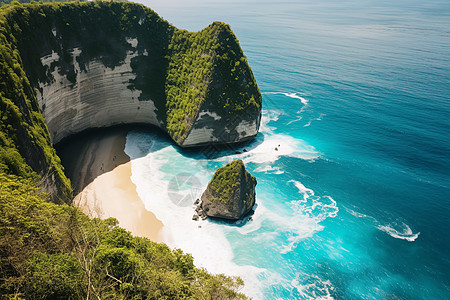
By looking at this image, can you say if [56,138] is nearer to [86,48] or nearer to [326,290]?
[86,48]

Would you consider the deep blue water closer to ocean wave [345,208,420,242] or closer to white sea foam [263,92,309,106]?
ocean wave [345,208,420,242]

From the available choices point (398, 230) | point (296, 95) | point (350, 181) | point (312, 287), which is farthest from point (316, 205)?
point (296, 95)

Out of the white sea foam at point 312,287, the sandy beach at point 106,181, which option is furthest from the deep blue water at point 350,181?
the sandy beach at point 106,181

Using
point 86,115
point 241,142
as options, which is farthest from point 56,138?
point 241,142

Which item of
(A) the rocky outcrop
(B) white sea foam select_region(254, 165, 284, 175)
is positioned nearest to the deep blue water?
(B) white sea foam select_region(254, 165, 284, 175)

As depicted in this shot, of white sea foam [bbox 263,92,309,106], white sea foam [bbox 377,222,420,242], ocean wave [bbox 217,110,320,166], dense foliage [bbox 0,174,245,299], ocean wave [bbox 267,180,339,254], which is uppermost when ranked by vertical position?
dense foliage [bbox 0,174,245,299]

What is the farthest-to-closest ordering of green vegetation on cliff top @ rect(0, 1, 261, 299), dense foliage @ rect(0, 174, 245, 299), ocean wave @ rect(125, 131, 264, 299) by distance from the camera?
ocean wave @ rect(125, 131, 264, 299) → green vegetation on cliff top @ rect(0, 1, 261, 299) → dense foliage @ rect(0, 174, 245, 299)

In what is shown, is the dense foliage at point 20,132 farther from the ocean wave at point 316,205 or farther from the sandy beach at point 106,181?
the ocean wave at point 316,205
